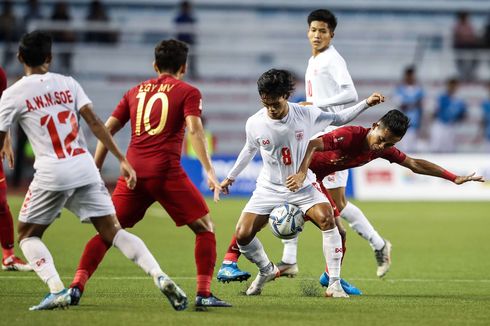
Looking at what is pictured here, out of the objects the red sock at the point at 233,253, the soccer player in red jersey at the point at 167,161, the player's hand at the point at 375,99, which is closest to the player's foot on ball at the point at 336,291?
the red sock at the point at 233,253

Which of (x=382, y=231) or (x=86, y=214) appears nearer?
(x=86, y=214)

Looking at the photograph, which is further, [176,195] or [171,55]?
[171,55]

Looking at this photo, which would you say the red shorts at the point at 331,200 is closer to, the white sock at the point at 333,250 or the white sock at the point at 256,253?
the white sock at the point at 333,250

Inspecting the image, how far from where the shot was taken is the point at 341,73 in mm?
9938

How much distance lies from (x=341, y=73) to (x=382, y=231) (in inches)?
262

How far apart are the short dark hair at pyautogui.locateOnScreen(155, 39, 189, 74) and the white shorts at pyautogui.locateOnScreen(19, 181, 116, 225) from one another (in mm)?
1091

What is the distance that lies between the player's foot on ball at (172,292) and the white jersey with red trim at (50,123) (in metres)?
0.94

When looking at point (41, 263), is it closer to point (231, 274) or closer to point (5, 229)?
point (231, 274)

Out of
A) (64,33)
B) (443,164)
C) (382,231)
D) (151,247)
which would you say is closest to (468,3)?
(443,164)

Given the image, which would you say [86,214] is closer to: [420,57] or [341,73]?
[341,73]

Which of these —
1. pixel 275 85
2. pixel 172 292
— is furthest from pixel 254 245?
pixel 172 292

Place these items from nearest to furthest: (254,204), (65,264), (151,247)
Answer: (254,204)
(65,264)
(151,247)

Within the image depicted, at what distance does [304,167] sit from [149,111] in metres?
1.53

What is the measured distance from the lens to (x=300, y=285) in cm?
962
